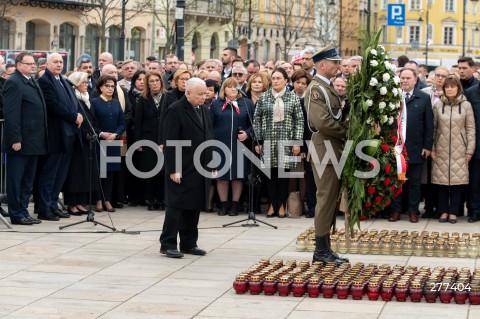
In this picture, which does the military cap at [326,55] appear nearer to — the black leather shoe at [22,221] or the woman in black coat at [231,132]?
the woman in black coat at [231,132]

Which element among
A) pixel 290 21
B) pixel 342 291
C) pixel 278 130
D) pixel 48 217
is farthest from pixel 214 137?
pixel 290 21

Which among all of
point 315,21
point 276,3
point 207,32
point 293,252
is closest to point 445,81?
point 293,252

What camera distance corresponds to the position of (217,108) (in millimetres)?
18141

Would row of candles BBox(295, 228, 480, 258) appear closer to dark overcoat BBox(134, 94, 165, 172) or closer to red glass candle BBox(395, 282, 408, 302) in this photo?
red glass candle BBox(395, 282, 408, 302)

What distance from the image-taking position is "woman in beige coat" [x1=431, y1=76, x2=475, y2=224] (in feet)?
57.5

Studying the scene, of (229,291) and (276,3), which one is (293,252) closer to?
(229,291)

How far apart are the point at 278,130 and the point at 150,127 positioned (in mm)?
2170

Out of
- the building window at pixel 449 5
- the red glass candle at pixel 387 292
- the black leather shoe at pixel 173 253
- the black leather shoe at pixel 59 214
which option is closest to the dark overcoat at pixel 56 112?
the black leather shoe at pixel 59 214

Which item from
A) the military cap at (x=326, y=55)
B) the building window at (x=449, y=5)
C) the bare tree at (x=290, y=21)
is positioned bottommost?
the military cap at (x=326, y=55)

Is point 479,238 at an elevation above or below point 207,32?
below

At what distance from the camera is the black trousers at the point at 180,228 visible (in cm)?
1359

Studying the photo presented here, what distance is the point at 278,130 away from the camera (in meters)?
17.8

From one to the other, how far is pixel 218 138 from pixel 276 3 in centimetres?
6642

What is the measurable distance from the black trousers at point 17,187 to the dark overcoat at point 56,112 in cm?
57
